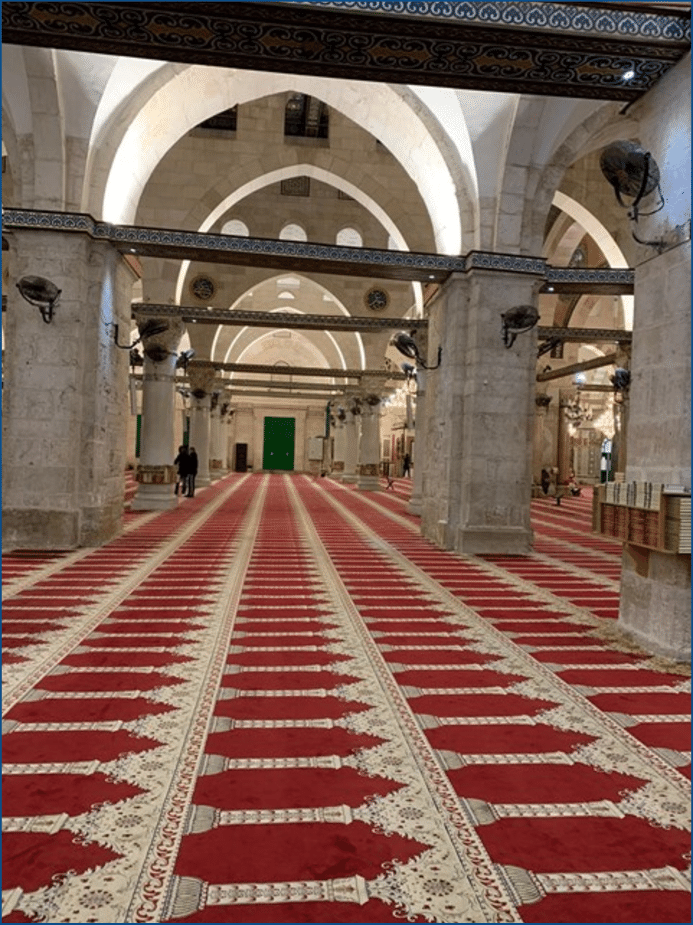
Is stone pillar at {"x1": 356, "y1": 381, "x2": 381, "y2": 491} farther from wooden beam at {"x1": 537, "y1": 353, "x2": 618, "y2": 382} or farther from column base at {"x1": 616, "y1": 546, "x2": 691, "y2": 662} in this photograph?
column base at {"x1": 616, "y1": 546, "x2": 691, "y2": 662}

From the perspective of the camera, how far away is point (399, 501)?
53.3ft

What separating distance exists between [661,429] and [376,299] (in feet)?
47.6

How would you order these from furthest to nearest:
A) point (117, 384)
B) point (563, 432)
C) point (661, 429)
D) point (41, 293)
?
point (563, 432) < point (117, 384) < point (41, 293) < point (661, 429)

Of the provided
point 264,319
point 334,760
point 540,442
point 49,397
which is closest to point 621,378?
point 264,319

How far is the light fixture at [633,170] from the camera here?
4.34 meters

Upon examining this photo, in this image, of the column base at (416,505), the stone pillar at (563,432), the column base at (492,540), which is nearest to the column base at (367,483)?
the stone pillar at (563,432)

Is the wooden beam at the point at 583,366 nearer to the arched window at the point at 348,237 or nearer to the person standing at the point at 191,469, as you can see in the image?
the arched window at the point at 348,237

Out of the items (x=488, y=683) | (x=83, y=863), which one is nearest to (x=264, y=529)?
(x=488, y=683)

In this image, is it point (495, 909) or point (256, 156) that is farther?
point (256, 156)

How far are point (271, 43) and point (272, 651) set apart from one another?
334 cm

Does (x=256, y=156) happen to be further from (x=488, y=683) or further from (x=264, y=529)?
(x=488, y=683)

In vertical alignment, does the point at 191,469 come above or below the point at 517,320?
below

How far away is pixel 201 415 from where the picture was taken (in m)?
18.9

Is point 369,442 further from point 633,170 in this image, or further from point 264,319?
point 633,170
